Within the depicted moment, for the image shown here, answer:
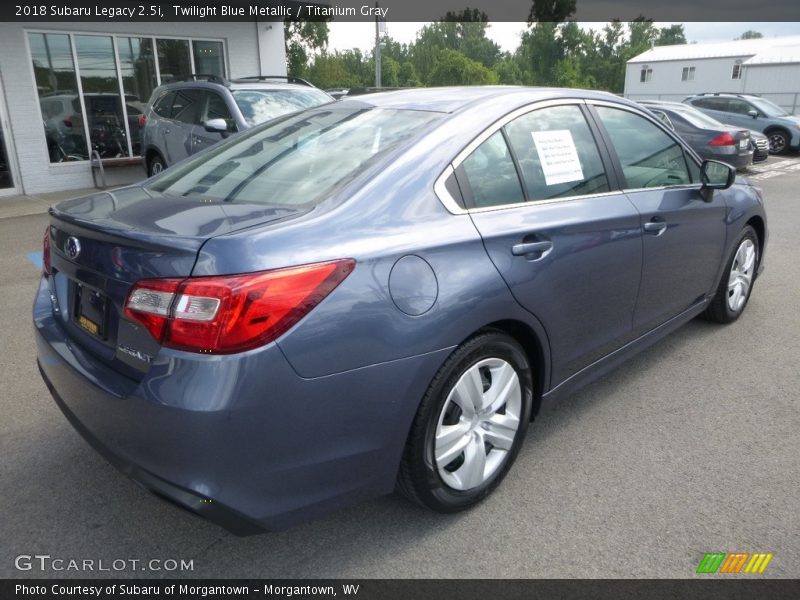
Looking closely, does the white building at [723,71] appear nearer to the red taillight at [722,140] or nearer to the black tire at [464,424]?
the red taillight at [722,140]

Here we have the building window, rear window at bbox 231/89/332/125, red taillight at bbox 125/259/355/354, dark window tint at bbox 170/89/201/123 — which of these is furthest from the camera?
the building window

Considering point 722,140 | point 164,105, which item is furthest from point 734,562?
point 722,140

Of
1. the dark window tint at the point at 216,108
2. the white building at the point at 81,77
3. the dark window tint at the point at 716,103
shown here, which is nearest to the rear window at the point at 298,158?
the dark window tint at the point at 216,108

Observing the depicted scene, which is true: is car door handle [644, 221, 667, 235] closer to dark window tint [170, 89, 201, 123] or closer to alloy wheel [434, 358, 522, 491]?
alloy wheel [434, 358, 522, 491]

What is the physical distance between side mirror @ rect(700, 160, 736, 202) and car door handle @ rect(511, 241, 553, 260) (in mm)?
1635

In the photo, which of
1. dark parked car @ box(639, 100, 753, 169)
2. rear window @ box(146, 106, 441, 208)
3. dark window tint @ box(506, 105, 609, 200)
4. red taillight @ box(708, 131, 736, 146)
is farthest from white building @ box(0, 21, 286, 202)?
dark window tint @ box(506, 105, 609, 200)

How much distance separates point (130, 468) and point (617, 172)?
2.54 metres

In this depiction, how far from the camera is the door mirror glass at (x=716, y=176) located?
3742mm

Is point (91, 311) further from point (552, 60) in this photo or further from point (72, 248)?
point (552, 60)

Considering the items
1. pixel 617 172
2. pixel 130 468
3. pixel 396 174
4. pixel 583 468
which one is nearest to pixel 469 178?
pixel 396 174

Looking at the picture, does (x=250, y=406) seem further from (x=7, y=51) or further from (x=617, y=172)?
(x=7, y=51)

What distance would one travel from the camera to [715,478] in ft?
9.23

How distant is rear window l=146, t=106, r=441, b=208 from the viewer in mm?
2402
